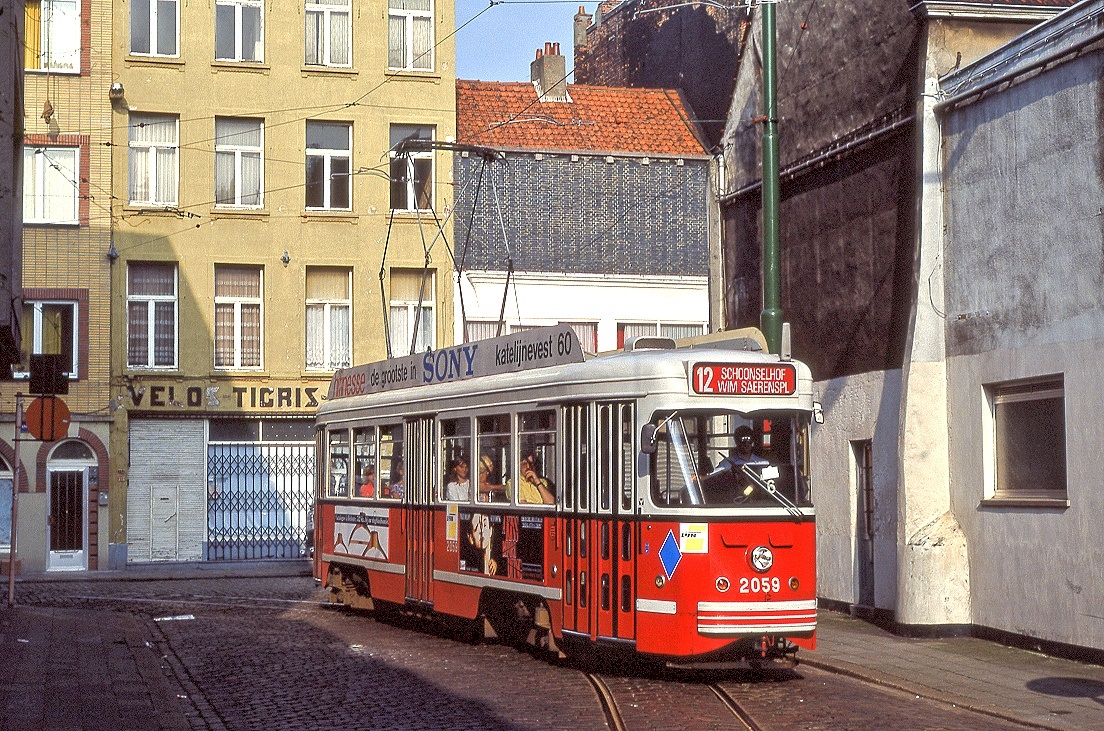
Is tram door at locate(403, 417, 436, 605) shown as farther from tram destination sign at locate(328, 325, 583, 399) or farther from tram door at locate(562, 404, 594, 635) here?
tram door at locate(562, 404, 594, 635)

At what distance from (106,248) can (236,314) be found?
3.10 metres

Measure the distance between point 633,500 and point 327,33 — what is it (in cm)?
2505

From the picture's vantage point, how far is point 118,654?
16719mm

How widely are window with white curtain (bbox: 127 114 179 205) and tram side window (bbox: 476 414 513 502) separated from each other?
20.9 meters

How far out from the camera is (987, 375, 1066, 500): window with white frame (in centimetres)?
1645

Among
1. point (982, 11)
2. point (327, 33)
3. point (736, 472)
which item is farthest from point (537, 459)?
point (327, 33)

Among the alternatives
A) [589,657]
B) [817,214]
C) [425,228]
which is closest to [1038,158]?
[817,214]

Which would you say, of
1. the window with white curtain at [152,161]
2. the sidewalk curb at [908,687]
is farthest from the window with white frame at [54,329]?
the sidewalk curb at [908,687]

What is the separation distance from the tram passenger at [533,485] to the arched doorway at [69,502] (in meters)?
21.2

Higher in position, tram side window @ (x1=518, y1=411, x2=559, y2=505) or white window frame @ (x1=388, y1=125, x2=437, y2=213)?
white window frame @ (x1=388, y1=125, x2=437, y2=213)

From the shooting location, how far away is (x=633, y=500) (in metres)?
14.2

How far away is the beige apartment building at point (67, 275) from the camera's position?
3466 cm

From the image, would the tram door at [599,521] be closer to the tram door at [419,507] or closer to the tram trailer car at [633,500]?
the tram trailer car at [633,500]

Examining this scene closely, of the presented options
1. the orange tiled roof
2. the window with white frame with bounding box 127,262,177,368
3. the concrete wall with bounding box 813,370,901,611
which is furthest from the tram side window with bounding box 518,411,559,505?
the window with white frame with bounding box 127,262,177,368
